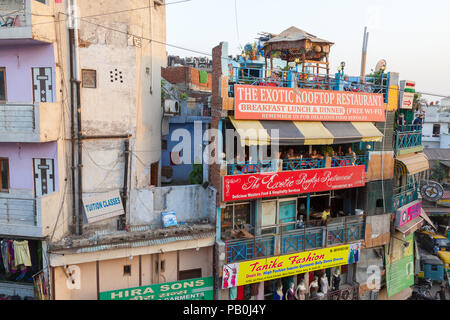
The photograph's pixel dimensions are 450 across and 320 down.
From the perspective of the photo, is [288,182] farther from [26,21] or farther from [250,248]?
[26,21]

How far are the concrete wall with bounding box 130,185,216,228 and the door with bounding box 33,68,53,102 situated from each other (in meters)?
4.31

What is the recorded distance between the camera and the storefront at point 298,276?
505 inches

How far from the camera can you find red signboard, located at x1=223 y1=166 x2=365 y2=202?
12.4 meters

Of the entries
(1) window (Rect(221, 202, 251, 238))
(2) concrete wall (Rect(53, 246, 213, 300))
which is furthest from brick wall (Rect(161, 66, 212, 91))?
(2) concrete wall (Rect(53, 246, 213, 300))

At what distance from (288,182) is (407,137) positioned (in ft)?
26.3

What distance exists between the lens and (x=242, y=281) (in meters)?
12.8

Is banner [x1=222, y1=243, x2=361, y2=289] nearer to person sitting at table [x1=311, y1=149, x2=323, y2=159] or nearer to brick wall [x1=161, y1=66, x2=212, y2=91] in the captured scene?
person sitting at table [x1=311, y1=149, x2=323, y2=159]

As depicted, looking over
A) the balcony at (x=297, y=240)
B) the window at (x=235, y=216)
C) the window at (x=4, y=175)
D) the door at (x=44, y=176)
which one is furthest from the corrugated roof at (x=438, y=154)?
the window at (x=4, y=175)

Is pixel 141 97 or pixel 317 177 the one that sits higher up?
pixel 141 97

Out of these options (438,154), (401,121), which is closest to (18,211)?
(401,121)

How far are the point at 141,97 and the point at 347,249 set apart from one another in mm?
10775

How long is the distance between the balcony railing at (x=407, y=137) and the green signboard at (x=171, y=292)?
1090 centimetres

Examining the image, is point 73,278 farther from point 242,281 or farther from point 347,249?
point 347,249

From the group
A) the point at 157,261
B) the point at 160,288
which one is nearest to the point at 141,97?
the point at 157,261
